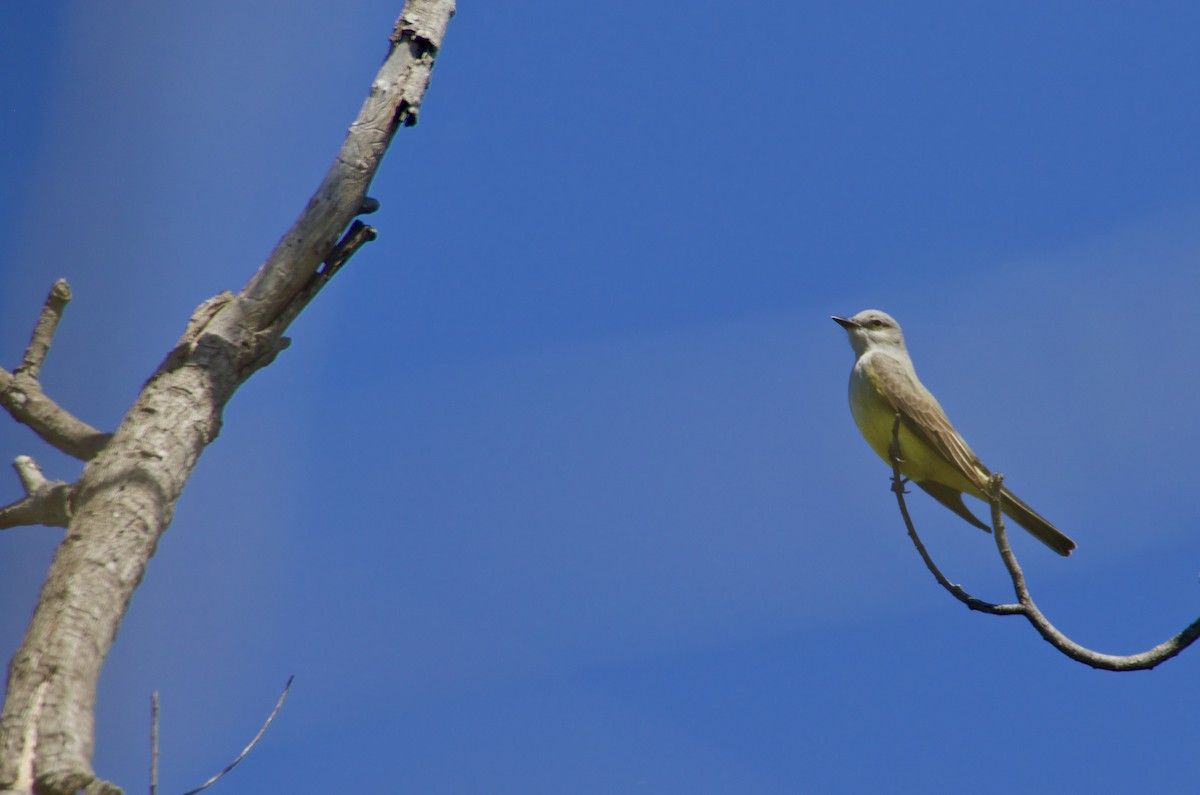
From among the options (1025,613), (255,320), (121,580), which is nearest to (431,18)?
(255,320)

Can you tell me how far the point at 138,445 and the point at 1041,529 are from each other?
578 cm

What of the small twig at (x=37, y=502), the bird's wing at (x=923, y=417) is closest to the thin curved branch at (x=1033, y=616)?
the bird's wing at (x=923, y=417)

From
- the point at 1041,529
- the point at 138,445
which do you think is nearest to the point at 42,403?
the point at 138,445

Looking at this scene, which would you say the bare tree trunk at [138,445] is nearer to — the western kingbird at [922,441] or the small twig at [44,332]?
the small twig at [44,332]

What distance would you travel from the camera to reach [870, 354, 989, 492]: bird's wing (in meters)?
7.79

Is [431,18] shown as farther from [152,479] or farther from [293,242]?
[152,479]

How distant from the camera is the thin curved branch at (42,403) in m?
5.36

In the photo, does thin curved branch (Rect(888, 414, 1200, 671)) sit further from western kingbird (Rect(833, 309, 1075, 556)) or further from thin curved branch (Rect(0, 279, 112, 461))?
thin curved branch (Rect(0, 279, 112, 461))

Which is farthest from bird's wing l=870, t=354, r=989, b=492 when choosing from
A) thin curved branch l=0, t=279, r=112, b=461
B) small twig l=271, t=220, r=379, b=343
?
thin curved branch l=0, t=279, r=112, b=461

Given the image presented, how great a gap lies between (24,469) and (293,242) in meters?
1.65

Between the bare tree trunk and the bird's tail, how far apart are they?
4.85 m

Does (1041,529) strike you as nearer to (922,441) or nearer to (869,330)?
(922,441)

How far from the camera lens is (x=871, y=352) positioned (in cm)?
880

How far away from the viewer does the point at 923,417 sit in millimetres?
7918
